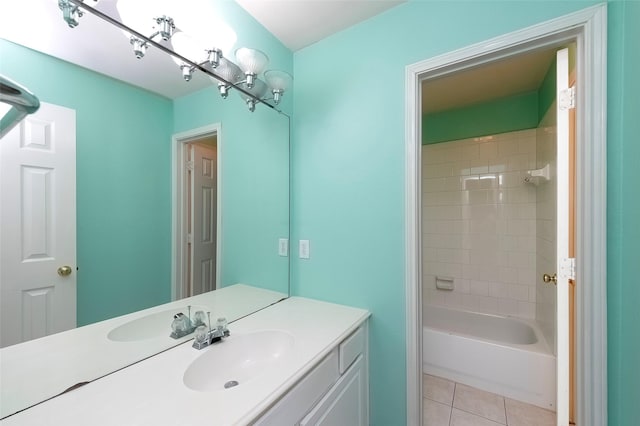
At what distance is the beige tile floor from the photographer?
163 cm

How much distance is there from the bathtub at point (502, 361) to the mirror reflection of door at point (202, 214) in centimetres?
163

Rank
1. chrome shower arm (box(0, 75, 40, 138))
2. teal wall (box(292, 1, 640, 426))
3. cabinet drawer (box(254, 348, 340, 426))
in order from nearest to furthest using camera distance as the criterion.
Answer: chrome shower arm (box(0, 75, 40, 138)) < cabinet drawer (box(254, 348, 340, 426)) < teal wall (box(292, 1, 640, 426))

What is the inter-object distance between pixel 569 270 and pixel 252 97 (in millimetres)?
1674

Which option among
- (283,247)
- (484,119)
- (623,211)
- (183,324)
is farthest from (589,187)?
(484,119)

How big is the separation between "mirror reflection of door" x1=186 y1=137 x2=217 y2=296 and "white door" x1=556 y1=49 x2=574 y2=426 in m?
1.53

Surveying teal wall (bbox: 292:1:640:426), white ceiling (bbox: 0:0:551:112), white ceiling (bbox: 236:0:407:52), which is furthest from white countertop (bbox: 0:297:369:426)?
white ceiling (bbox: 236:0:407:52)

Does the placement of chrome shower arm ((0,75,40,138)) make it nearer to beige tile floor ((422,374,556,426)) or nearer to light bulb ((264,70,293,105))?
light bulb ((264,70,293,105))

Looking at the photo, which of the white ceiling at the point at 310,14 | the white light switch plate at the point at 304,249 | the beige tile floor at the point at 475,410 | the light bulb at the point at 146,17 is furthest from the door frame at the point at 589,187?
the light bulb at the point at 146,17

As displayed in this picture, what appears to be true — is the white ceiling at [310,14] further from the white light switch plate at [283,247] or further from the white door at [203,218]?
the white light switch plate at [283,247]

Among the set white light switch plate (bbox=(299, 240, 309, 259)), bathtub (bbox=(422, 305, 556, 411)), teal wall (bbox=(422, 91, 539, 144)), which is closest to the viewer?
white light switch plate (bbox=(299, 240, 309, 259))

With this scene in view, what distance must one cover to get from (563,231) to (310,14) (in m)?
1.60

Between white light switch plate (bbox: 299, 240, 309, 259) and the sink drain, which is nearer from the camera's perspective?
the sink drain

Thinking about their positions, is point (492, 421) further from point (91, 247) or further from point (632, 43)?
point (91, 247)

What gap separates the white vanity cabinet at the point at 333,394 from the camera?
2.64 ft
